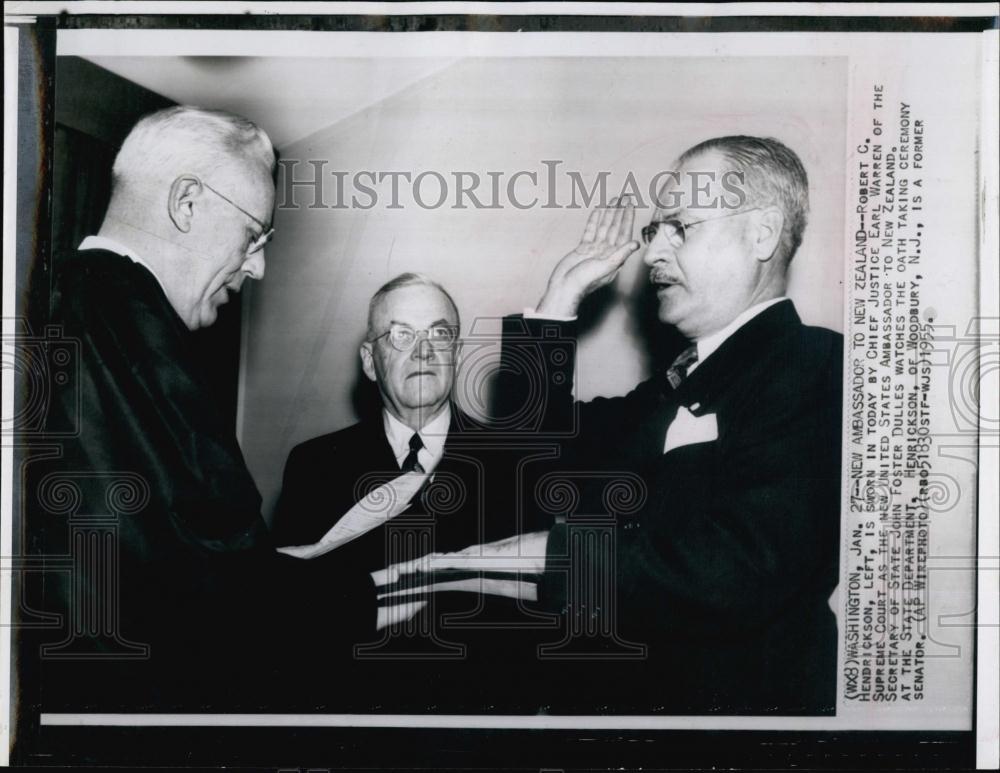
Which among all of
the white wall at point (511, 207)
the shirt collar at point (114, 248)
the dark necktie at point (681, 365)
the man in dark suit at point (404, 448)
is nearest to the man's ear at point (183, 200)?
the shirt collar at point (114, 248)

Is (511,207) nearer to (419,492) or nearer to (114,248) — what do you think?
(419,492)

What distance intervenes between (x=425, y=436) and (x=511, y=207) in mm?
583

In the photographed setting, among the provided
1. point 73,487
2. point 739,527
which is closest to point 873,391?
point 739,527

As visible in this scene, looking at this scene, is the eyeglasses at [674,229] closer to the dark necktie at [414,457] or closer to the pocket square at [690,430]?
the pocket square at [690,430]

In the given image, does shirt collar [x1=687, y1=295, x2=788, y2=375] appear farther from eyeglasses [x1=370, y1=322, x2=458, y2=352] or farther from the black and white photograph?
eyeglasses [x1=370, y1=322, x2=458, y2=352]

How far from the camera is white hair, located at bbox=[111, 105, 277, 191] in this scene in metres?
1.96

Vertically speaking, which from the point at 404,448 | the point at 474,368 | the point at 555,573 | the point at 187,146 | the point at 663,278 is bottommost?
the point at 555,573

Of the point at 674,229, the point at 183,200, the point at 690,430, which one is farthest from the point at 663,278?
the point at 183,200

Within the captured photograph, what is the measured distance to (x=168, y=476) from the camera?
1940 mm

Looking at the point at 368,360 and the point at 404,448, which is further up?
the point at 368,360

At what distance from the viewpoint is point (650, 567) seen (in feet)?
6.38

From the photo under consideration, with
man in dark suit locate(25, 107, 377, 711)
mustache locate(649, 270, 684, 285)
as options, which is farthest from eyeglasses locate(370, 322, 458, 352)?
mustache locate(649, 270, 684, 285)

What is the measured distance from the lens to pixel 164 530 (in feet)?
6.37

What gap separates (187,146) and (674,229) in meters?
1.17
